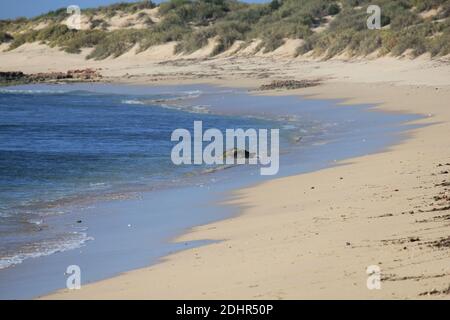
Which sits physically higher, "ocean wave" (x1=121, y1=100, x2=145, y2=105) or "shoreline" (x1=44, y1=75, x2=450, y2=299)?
"shoreline" (x1=44, y1=75, x2=450, y2=299)

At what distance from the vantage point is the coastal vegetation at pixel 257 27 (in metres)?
35.9

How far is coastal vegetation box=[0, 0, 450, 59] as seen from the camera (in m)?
35.9

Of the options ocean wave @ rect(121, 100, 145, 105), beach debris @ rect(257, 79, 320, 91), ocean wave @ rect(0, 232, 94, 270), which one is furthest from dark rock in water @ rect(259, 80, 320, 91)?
ocean wave @ rect(0, 232, 94, 270)

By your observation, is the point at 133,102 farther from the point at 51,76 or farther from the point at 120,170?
the point at 51,76

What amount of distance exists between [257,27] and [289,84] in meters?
19.2

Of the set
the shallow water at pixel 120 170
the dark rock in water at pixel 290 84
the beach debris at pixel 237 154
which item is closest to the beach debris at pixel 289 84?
the dark rock in water at pixel 290 84

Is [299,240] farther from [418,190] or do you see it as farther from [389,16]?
[389,16]

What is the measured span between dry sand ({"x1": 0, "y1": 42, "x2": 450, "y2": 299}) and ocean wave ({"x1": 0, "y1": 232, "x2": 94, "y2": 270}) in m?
1.14

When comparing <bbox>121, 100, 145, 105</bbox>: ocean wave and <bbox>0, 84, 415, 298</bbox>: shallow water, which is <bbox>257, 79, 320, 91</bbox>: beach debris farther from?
<bbox>121, 100, 145, 105</bbox>: ocean wave

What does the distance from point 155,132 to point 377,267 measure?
49.4 feet

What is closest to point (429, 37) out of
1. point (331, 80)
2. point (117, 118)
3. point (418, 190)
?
point (331, 80)

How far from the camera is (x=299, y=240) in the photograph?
8438 millimetres

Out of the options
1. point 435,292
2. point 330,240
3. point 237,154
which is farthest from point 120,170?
point 435,292
